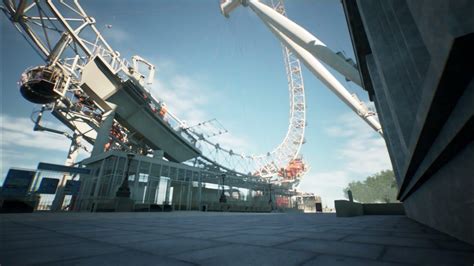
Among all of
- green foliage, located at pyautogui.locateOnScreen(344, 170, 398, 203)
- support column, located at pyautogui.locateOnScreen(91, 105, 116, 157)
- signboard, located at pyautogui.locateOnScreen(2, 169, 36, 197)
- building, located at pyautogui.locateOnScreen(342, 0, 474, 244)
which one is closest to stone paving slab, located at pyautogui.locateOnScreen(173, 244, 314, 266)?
building, located at pyautogui.locateOnScreen(342, 0, 474, 244)

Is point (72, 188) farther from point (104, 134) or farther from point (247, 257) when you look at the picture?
point (247, 257)

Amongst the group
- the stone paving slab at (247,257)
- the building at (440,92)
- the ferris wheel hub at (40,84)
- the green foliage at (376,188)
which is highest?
the ferris wheel hub at (40,84)

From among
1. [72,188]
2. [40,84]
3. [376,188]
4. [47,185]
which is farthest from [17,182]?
[376,188]

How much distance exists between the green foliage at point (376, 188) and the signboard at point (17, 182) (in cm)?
10137

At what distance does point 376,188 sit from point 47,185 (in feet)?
371

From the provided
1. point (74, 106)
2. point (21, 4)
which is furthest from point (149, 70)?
point (21, 4)

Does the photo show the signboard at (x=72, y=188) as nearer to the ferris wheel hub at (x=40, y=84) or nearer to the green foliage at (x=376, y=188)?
the ferris wheel hub at (x=40, y=84)

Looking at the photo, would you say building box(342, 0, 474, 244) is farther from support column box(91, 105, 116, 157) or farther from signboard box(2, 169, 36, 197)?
support column box(91, 105, 116, 157)

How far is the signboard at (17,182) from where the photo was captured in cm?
1136

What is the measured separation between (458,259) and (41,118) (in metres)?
39.7

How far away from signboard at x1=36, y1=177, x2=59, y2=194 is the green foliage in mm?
100090

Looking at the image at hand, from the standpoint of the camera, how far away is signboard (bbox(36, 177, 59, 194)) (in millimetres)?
13631

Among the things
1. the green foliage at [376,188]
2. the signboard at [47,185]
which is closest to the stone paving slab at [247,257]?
the signboard at [47,185]

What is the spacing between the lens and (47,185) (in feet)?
46.0
